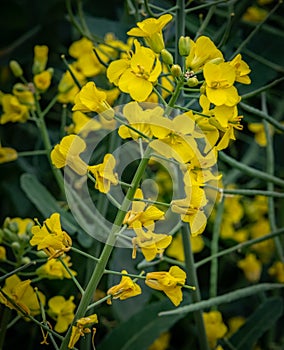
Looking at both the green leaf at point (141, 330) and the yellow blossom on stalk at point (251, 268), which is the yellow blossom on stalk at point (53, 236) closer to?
the green leaf at point (141, 330)

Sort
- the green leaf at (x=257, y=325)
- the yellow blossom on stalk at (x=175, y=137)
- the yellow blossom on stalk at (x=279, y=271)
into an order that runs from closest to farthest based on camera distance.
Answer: the yellow blossom on stalk at (x=175, y=137) → the green leaf at (x=257, y=325) → the yellow blossom on stalk at (x=279, y=271)

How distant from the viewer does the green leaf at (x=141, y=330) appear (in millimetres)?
819

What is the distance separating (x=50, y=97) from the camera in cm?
120

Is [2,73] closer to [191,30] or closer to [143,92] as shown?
[191,30]

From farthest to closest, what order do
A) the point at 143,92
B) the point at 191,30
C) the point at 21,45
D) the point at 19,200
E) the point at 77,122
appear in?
the point at 21,45, the point at 19,200, the point at 191,30, the point at 77,122, the point at 143,92

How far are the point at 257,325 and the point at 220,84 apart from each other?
0.44 m

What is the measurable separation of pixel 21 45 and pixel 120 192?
1.56 feet

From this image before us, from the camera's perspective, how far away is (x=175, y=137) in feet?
1.90

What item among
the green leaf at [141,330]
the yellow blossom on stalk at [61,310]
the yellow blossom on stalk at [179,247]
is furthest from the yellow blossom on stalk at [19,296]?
the yellow blossom on stalk at [179,247]

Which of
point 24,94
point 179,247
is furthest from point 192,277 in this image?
point 24,94

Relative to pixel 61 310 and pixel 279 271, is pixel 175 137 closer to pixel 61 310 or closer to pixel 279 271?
pixel 61 310

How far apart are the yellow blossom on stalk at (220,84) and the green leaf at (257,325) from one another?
0.43m

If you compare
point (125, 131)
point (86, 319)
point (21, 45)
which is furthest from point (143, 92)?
point (21, 45)

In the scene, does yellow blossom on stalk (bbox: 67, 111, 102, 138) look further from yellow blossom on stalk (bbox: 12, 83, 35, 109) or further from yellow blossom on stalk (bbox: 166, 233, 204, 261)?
yellow blossom on stalk (bbox: 166, 233, 204, 261)
